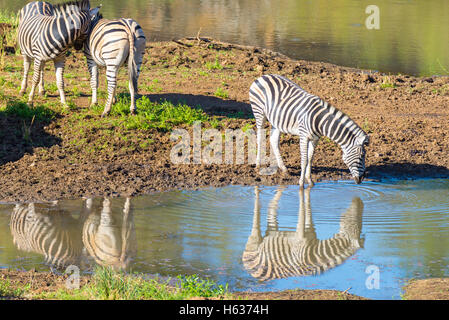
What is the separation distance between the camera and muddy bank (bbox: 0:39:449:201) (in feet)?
34.2

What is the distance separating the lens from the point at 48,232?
8.57m

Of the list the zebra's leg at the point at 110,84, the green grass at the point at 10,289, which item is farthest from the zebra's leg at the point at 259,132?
the green grass at the point at 10,289

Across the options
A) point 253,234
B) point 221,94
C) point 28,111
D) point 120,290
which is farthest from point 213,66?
point 120,290

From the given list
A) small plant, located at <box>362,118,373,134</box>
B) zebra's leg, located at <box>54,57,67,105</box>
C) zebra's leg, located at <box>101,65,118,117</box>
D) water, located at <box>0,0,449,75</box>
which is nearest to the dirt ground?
small plant, located at <box>362,118,373,134</box>

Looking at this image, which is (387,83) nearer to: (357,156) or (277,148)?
(277,148)

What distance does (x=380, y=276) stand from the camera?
24.0ft

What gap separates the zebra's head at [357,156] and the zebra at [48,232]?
417cm

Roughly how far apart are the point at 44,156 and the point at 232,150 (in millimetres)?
3231

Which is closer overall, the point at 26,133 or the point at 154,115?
the point at 26,133

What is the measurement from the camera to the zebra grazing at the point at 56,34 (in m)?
12.0

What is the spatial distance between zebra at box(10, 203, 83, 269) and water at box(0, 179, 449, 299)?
0.01 m

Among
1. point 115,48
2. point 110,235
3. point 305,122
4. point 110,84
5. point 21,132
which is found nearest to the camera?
point 110,235

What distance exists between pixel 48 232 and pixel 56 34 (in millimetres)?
4810
